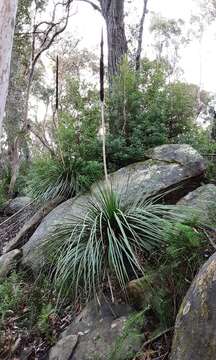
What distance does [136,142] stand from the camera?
16.7 feet

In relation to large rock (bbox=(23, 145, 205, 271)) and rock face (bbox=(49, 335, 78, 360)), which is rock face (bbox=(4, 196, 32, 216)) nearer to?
large rock (bbox=(23, 145, 205, 271))

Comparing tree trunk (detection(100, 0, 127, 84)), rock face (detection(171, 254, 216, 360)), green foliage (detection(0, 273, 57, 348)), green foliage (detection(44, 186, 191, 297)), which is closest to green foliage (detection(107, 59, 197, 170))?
tree trunk (detection(100, 0, 127, 84))

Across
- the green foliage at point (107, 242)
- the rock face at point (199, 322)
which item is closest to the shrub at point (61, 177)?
the green foliage at point (107, 242)

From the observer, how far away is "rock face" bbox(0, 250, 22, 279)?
4.29 metres

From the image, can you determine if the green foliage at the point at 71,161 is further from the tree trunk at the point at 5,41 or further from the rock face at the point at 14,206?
the rock face at the point at 14,206

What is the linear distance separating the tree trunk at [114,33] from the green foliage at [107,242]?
391cm

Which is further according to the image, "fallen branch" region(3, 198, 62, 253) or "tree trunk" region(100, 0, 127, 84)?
"tree trunk" region(100, 0, 127, 84)

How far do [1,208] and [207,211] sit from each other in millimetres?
5671

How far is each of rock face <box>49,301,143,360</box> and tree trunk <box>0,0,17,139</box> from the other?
2.10 m

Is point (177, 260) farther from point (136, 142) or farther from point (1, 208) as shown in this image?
point (1, 208)

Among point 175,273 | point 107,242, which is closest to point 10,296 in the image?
point 107,242

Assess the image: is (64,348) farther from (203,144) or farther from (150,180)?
(203,144)

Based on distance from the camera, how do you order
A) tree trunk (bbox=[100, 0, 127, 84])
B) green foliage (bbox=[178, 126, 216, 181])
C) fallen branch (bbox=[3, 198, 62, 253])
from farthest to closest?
tree trunk (bbox=[100, 0, 127, 84]) → fallen branch (bbox=[3, 198, 62, 253]) → green foliage (bbox=[178, 126, 216, 181])

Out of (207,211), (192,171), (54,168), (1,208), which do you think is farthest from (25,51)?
(207,211)
